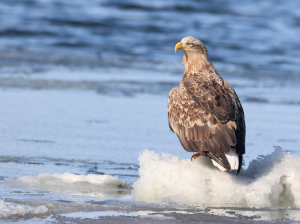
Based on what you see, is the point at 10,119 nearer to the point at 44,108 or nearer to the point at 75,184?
the point at 44,108

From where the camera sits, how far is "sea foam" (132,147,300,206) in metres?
4.77

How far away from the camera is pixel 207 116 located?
5.21 m

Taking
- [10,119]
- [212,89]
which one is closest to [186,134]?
[212,89]

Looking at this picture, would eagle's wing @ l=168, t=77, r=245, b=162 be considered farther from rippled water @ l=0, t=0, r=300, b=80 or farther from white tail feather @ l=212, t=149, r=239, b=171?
rippled water @ l=0, t=0, r=300, b=80

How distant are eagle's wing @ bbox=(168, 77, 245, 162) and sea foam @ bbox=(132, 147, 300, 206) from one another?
0.81 ft

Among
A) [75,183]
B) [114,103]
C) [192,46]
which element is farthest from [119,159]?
[114,103]

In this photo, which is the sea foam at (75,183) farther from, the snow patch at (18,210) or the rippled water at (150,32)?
the rippled water at (150,32)

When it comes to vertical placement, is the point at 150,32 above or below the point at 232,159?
above

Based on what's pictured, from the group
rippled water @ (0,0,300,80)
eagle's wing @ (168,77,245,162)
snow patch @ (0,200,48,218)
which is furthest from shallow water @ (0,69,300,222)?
rippled water @ (0,0,300,80)

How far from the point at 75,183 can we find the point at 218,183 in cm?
127

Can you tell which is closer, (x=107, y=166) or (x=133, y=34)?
(x=107, y=166)

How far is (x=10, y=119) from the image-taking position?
7906 mm

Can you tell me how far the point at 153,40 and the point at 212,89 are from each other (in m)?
12.9

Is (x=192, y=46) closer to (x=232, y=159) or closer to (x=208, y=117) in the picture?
(x=208, y=117)
